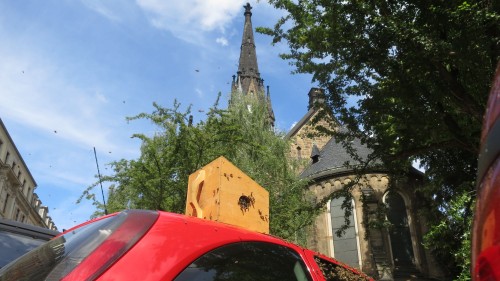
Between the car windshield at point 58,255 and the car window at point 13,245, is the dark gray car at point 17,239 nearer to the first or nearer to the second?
the car window at point 13,245

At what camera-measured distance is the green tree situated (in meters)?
6.91

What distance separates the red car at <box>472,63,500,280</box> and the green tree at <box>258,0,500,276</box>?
4669 millimetres

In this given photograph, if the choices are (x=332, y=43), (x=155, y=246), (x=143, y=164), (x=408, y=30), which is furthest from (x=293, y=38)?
(x=155, y=246)

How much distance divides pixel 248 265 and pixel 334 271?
0.86 metres

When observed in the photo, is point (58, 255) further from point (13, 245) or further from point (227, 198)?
point (13, 245)

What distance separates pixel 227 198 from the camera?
3.61 metres

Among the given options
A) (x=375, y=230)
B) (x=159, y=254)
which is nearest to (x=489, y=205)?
(x=159, y=254)

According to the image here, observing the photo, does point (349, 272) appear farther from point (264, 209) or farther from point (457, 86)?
point (457, 86)

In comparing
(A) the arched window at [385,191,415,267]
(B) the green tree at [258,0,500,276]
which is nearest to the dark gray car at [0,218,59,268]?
(B) the green tree at [258,0,500,276]

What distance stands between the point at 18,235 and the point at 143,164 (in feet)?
32.9

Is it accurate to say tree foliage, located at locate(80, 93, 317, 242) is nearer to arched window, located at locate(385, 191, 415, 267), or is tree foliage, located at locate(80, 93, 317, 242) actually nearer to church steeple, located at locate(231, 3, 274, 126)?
A: arched window, located at locate(385, 191, 415, 267)

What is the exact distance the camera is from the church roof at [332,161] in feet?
72.0

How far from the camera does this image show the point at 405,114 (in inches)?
342

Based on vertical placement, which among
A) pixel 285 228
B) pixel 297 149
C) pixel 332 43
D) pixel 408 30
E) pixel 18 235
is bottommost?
pixel 18 235
